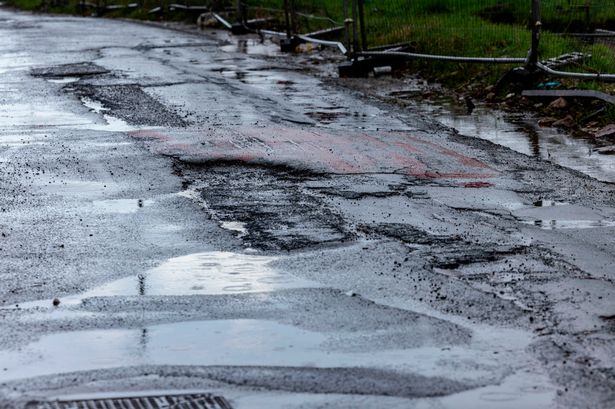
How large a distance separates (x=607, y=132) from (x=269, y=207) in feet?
17.7

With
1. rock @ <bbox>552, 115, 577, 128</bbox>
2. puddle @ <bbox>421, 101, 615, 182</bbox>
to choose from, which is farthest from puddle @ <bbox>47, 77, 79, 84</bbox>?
rock @ <bbox>552, 115, 577, 128</bbox>

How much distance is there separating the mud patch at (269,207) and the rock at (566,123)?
15.2 ft

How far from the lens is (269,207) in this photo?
9125 millimetres

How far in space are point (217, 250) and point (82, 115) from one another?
767cm

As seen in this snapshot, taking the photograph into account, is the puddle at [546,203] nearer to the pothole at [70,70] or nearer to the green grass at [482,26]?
the green grass at [482,26]

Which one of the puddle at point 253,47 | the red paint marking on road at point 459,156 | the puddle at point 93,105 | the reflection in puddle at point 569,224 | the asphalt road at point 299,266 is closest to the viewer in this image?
the asphalt road at point 299,266

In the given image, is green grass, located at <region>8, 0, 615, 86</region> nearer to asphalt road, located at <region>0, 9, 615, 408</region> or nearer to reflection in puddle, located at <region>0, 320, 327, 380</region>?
asphalt road, located at <region>0, 9, 615, 408</region>

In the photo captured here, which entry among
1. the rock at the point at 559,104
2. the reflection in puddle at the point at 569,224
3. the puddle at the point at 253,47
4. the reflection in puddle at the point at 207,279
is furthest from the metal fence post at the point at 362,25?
the reflection in puddle at the point at 207,279

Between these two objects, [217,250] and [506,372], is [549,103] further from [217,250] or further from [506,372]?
[506,372]

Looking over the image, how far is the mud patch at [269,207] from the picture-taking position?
811 centimetres

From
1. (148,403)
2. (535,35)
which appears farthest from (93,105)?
(148,403)

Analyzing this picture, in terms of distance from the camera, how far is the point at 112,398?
5113 mm

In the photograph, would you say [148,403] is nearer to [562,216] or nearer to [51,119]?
[562,216]

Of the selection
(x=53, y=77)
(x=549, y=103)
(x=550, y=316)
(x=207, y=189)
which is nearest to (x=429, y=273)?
(x=550, y=316)
